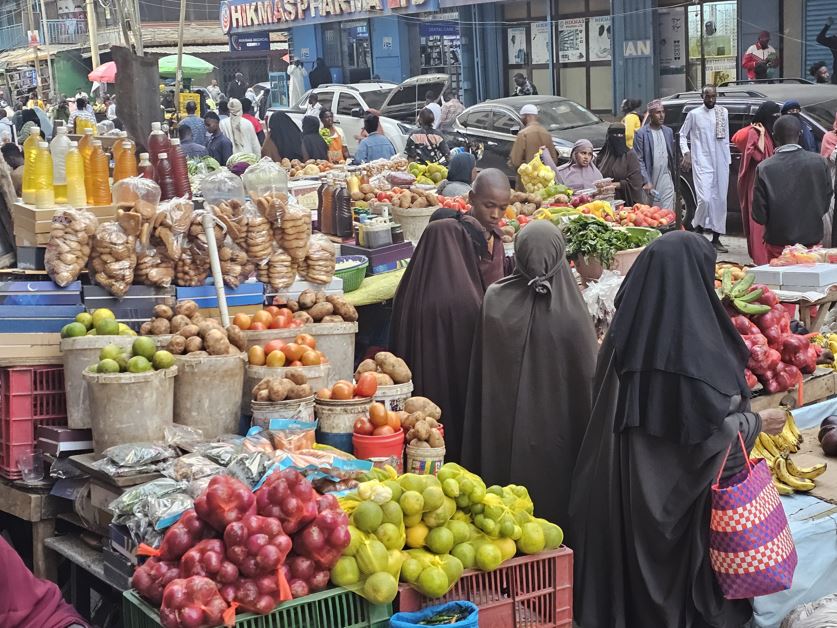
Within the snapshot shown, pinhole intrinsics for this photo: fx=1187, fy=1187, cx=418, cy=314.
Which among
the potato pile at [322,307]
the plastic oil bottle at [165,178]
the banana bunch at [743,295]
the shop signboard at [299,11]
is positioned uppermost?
the shop signboard at [299,11]

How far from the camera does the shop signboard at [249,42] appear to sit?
35.5 meters

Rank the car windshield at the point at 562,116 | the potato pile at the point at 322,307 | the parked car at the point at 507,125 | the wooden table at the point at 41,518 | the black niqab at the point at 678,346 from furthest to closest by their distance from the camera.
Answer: the car windshield at the point at 562,116 → the parked car at the point at 507,125 → the potato pile at the point at 322,307 → the wooden table at the point at 41,518 → the black niqab at the point at 678,346

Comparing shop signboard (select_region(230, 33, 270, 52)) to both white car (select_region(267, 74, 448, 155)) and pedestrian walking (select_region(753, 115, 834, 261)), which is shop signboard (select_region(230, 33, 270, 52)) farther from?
pedestrian walking (select_region(753, 115, 834, 261))

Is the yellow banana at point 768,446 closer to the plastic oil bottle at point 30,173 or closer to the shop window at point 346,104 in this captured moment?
the plastic oil bottle at point 30,173

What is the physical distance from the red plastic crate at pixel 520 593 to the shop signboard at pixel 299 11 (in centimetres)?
2305

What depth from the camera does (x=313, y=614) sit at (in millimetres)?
3789

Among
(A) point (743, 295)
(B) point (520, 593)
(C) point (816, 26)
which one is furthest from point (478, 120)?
(B) point (520, 593)

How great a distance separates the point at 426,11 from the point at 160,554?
24477 millimetres

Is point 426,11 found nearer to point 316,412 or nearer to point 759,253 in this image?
point 759,253

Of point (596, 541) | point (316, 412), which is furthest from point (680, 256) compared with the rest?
point (316, 412)

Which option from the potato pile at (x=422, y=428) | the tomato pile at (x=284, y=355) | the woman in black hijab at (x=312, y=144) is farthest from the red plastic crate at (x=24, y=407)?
the woman in black hijab at (x=312, y=144)

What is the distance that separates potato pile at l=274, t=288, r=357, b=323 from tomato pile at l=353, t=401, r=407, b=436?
1022 millimetres

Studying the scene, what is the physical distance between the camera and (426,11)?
27.1 metres

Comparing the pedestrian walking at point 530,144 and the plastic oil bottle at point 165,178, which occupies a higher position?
the plastic oil bottle at point 165,178
